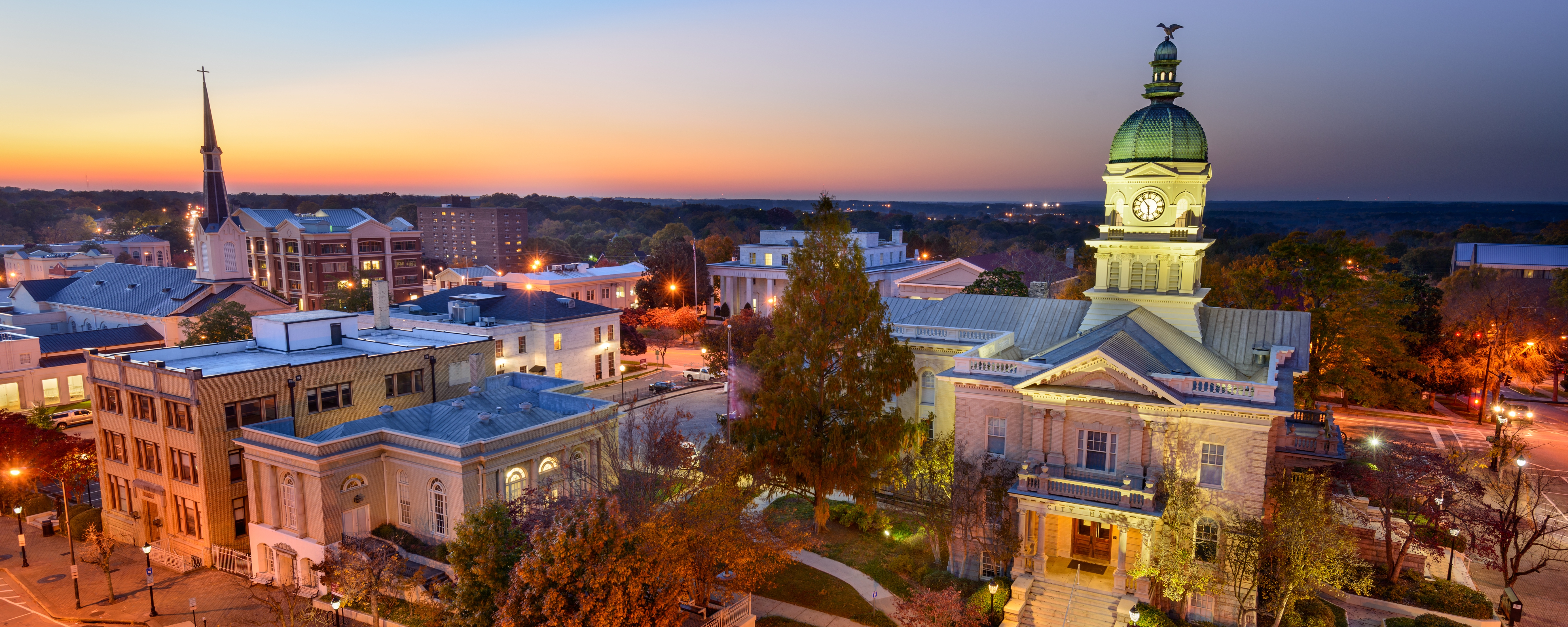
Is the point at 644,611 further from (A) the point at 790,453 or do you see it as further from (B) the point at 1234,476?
(B) the point at 1234,476

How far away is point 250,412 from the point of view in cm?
3391

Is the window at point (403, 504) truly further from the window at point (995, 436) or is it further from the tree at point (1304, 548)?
the tree at point (1304, 548)

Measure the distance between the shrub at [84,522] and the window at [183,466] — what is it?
26.0 feet

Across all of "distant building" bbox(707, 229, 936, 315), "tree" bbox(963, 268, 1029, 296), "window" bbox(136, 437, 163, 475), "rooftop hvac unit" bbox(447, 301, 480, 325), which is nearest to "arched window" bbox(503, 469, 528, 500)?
"window" bbox(136, 437, 163, 475)

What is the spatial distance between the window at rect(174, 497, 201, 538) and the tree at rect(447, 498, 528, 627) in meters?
19.0

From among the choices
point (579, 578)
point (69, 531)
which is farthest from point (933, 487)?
point (69, 531)

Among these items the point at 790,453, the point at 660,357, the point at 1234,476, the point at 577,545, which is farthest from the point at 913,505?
the point at 660,357

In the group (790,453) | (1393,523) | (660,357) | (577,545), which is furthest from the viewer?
(660,357)

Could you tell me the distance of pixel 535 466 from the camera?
32500mm

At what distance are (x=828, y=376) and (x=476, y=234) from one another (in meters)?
174

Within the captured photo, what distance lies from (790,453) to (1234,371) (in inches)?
728

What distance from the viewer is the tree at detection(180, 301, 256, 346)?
58562 millimetres

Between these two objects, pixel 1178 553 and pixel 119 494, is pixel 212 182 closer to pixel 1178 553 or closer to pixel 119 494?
pixel 119 494

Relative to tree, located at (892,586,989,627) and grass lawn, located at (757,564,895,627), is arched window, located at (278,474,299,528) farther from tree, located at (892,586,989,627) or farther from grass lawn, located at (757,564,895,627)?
tree, located at (892,586,989,627)
